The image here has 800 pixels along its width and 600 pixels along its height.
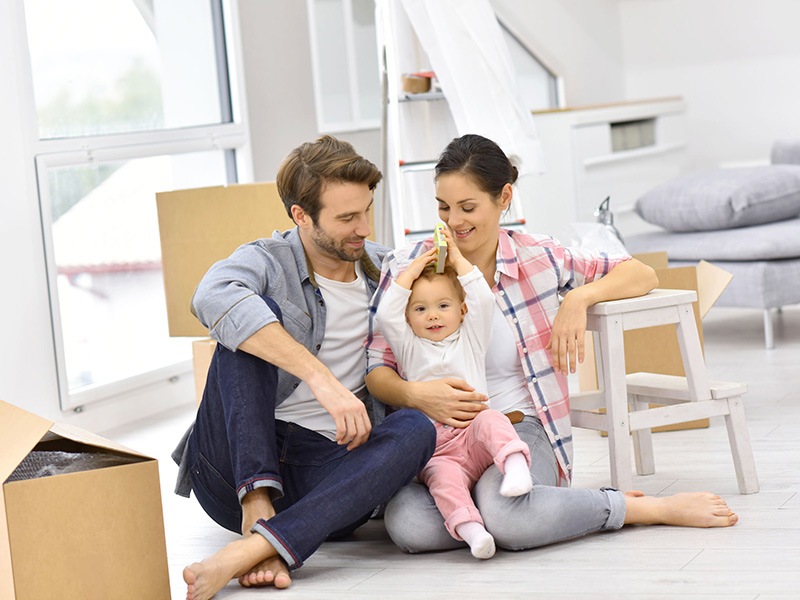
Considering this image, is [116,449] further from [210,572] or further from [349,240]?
[349,240]

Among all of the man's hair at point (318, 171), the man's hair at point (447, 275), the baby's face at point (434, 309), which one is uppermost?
the man's hair at point (318, 171)

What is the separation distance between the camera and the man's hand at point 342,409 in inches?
69.4

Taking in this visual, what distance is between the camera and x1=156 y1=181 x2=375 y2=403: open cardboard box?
8.99ft

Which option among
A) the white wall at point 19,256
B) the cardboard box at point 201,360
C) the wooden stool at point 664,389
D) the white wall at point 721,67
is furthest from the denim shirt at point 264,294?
the white wall at point 721,67

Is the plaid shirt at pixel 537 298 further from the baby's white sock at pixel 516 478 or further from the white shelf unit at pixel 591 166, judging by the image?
the white shelf unit at pixel 591 166

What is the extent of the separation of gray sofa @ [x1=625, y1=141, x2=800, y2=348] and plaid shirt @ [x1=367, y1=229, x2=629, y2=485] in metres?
1.72

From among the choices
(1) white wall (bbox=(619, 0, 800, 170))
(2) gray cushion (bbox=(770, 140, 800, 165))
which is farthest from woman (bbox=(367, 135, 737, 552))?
(1) white wall (bbox=(619, 0, 800, 170))

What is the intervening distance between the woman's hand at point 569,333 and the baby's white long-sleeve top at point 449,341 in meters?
0.13

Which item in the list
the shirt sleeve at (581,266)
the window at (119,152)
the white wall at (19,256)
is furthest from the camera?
the window at (119,152)

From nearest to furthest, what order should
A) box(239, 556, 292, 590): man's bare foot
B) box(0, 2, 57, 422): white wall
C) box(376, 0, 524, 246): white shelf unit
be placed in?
box(239, 556, 292, 590): man's bare foot → box(0, 2, 57, 422): white wall → box(376, 0, 524, 246): white shelf unit

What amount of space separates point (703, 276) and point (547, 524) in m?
1.18

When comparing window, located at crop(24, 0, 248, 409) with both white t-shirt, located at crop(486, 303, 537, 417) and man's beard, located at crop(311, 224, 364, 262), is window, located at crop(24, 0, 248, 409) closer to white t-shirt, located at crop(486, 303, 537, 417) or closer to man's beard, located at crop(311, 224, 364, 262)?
man's beard, located at crop(311, 224, 364, 262)

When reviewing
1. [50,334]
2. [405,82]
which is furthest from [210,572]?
[405,82]

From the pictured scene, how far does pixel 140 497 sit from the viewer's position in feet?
5.31
